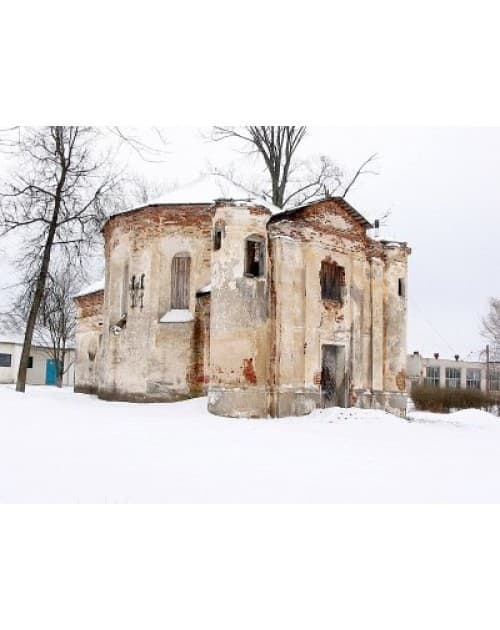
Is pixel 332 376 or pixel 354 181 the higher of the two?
pixel 354 181

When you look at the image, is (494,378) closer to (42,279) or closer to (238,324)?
(238,324)

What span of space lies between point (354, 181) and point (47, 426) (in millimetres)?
20800

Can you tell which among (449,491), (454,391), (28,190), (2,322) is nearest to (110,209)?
(28,190)

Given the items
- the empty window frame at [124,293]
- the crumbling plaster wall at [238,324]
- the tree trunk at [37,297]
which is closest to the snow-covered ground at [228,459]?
the crumbling plaster wall at [238,324]

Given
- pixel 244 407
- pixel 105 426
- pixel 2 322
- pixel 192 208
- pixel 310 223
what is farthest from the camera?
pixel 2 322

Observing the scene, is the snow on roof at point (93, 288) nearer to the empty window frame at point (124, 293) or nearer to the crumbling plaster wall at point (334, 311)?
the empty window frame at point (124, 293)

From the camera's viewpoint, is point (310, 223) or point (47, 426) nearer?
point (47, 426)

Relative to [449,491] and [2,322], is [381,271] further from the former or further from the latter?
[2,322]

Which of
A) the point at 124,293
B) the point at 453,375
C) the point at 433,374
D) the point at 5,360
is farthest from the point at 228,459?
the point at 453,375

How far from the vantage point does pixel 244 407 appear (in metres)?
16.2

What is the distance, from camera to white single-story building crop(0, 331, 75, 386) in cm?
3862

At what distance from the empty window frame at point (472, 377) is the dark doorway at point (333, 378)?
3353cm

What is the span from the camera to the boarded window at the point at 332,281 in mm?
18375

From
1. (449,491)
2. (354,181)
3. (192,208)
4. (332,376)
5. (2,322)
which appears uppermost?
(354,181)
